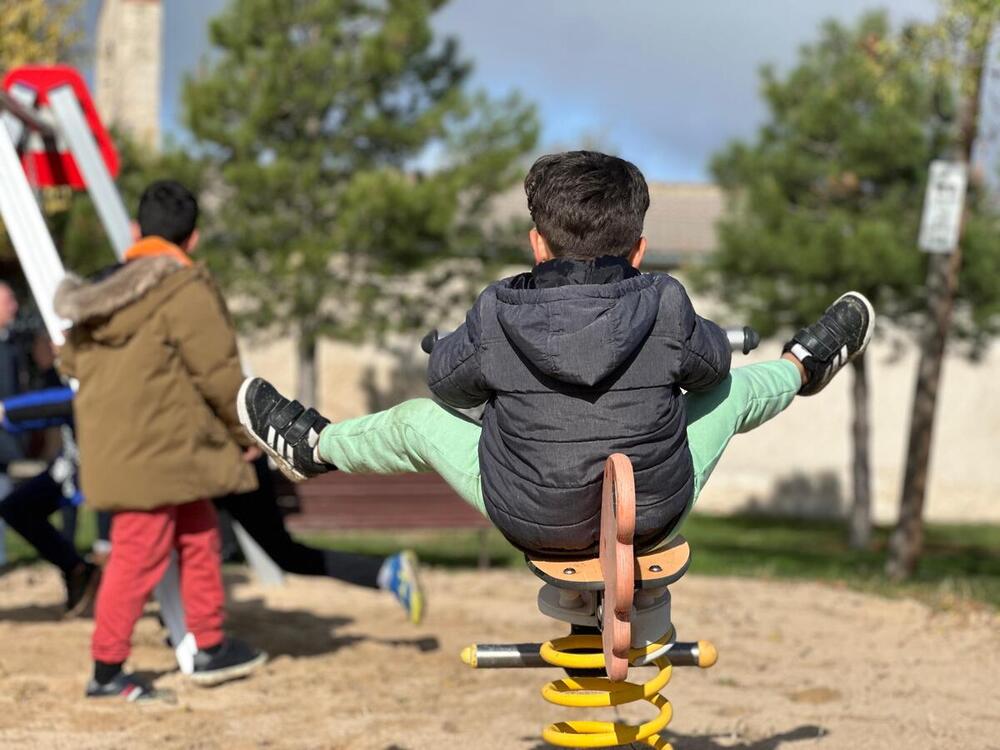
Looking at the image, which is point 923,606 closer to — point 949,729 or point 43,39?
point 949,729

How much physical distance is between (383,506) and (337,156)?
9.88 m

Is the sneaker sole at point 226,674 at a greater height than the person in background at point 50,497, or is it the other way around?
the person in background at point 50,497

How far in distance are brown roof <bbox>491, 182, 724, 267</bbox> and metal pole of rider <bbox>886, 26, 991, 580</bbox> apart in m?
10.3

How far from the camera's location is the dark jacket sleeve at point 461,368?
2.57 metres

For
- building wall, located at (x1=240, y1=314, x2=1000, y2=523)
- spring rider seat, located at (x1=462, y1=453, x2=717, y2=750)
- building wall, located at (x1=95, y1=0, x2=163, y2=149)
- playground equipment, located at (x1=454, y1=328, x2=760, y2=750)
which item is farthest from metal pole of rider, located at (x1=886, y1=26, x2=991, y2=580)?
building wall, located at (x1=95, y1=0, x2=163, y2=149)

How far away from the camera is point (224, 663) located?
4.59 m

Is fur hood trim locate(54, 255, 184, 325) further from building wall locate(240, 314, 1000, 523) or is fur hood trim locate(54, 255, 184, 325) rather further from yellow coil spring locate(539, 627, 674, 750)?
building wall locate(240, 314, 1000, 523)

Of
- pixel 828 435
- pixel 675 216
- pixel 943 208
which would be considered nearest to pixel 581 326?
pixel 943 208

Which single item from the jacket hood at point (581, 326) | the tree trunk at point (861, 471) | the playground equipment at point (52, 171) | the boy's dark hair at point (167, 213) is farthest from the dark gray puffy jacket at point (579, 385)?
the tree trunk at point (861, 471)

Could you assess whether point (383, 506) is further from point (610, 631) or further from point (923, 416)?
point (610, 631)

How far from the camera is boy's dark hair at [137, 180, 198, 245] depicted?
4438 millimetres

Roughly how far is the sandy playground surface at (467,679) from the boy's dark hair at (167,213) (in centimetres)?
158

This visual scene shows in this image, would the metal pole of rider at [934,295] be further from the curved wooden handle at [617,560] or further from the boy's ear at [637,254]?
the curved wooden handle at [617,560]

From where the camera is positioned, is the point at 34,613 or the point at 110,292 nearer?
the point at 110,292
